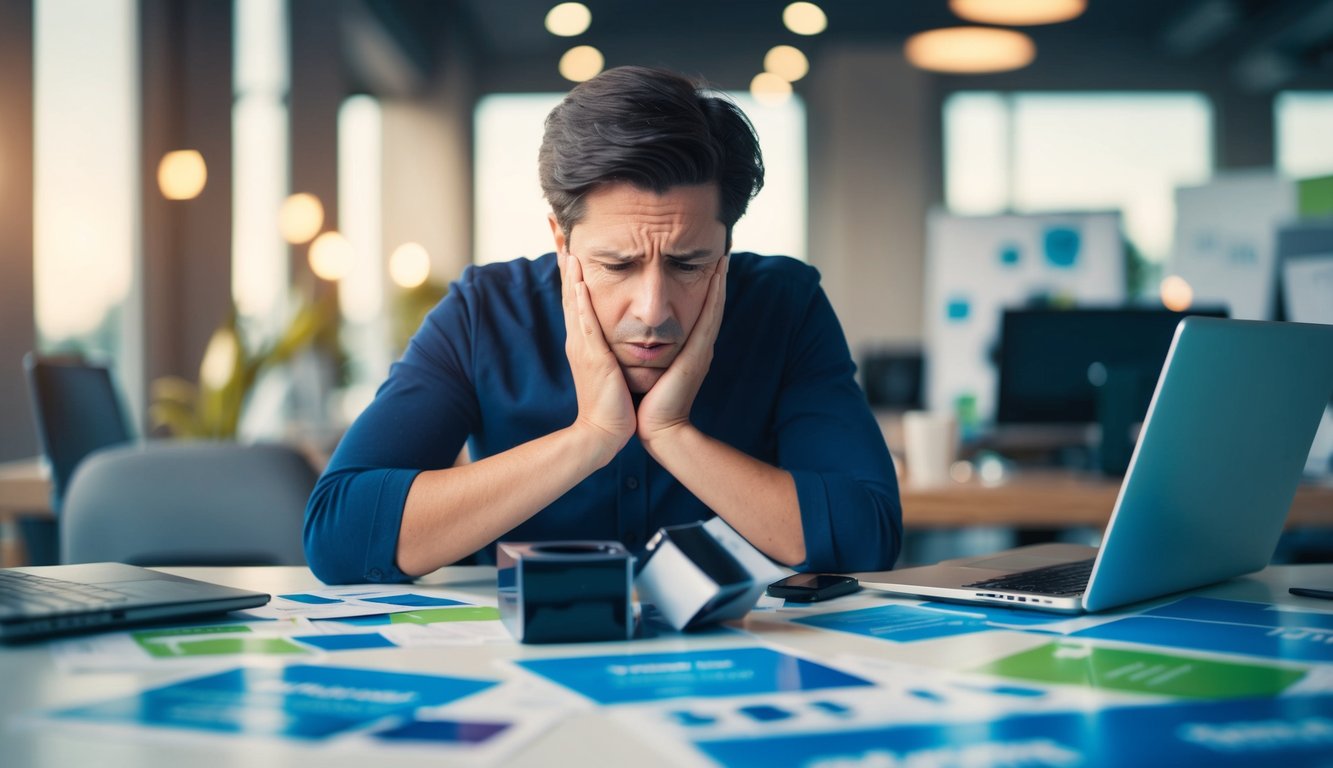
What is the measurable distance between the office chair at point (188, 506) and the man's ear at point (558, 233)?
55 centimetres

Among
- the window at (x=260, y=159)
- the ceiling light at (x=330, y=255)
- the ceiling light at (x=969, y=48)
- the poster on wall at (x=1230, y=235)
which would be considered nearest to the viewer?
the poster on wall at (x=1230, y=235)

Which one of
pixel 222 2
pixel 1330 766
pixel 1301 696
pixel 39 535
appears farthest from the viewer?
pixel 222 2

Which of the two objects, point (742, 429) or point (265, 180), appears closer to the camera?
point (742, 429)

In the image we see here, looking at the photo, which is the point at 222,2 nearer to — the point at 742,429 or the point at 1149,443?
the point at 742,429

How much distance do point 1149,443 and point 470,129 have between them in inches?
363

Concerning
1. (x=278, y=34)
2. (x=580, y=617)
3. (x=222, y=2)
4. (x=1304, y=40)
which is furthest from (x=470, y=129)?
(x=580, y=617)

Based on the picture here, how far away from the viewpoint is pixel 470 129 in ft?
31.9

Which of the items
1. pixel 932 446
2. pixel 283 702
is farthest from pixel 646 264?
pixel 932 446

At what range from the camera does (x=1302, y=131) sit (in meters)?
9.43

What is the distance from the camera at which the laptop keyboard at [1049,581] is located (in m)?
1.19

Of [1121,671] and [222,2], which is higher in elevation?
[222,2]

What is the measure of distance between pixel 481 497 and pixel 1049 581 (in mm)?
648

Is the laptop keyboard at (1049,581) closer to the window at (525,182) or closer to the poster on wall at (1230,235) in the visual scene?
the poster on wall at (1230,235)

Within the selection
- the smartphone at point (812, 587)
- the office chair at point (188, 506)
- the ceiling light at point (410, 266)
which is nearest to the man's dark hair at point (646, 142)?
the smartphone at point (812, 587)
